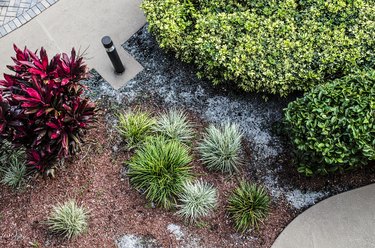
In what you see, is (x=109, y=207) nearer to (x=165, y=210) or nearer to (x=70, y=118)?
(x=165, y=210)

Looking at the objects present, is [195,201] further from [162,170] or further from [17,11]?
[17,11]

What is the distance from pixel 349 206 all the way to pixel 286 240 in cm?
104

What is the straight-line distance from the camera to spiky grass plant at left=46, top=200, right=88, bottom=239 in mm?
5973

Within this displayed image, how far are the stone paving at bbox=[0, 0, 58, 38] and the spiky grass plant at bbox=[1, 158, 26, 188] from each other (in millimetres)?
2701

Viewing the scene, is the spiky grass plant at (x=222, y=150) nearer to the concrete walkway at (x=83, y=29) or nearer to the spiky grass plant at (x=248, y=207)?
the spiky grass plant at (x=248, y=207)

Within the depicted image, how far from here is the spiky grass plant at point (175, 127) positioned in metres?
6.60

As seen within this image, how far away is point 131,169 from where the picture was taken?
6457mm

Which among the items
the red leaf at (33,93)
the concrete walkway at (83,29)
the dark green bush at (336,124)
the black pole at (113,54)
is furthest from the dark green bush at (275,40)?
the red leaf at (33,93)

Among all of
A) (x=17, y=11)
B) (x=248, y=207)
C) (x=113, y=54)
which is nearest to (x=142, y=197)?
(x=248, y=207)

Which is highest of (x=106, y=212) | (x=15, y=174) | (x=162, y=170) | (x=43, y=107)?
(x=43, y=107)

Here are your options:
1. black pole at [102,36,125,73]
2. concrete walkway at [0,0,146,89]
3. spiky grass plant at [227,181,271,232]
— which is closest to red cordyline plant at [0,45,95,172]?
black pole at [102,36,125,73]

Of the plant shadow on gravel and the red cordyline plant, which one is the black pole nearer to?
the plant shadow on gravel

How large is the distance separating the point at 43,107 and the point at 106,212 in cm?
173

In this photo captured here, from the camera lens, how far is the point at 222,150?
638 cm
